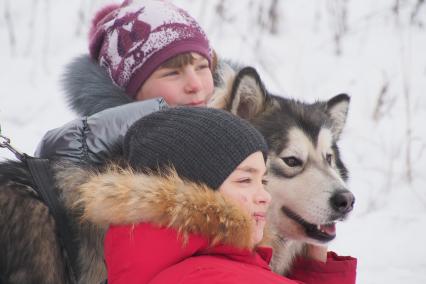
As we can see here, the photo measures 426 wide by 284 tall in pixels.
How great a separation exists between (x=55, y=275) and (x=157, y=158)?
485 mm

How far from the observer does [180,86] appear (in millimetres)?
2139

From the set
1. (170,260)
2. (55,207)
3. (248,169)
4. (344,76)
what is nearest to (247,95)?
(248,169)

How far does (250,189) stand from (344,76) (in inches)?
189

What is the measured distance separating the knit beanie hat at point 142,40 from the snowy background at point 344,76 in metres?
1.63

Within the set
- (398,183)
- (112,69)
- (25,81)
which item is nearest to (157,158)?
(112,69)

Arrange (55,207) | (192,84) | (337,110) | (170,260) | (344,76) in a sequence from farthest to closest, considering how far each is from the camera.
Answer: (344,76) → (337,110) → (192,84) → (55,207) → (170,260)

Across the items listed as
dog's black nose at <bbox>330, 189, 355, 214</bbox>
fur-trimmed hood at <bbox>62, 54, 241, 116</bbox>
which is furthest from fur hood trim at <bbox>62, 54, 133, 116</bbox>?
dog's black nose at <bbox>330, 189, 355, 214</bbox>

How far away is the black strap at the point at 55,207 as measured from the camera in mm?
1518

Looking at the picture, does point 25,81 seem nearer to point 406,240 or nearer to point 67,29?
point 67,29

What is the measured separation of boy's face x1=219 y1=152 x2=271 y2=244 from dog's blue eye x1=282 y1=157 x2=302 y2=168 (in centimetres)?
59

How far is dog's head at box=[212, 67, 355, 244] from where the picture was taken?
1.93 m

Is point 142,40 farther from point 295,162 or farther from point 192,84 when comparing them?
point 295,162

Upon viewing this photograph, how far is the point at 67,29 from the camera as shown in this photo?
20.3ft

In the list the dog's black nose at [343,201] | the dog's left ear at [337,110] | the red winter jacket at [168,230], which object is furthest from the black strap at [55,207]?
the dog's left ear at [337,110]
